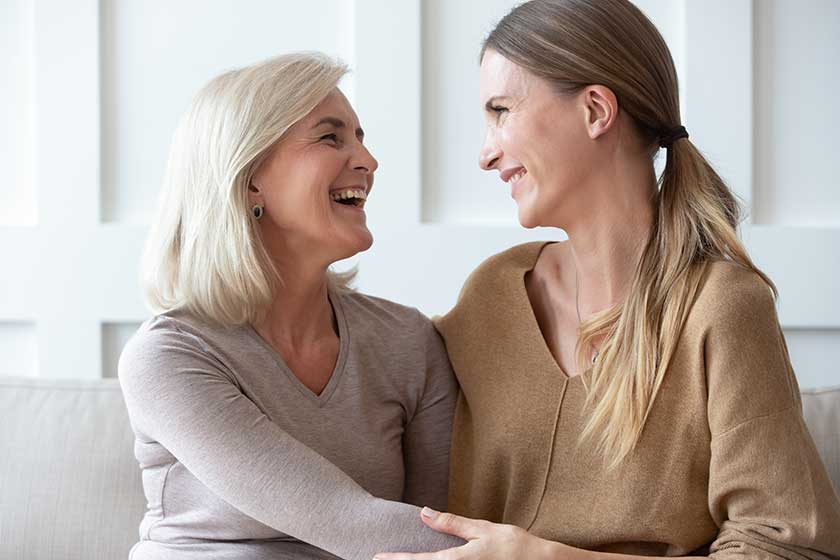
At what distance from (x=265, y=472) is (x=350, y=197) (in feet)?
1.55

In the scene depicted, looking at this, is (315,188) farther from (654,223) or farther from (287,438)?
(654,223)

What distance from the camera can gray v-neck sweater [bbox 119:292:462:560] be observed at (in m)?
1.28

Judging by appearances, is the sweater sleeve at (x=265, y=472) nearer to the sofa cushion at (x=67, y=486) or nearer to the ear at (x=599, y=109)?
the sofa cushion at (x=67, y=486)

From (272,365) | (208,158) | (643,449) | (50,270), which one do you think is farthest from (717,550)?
(50,270)

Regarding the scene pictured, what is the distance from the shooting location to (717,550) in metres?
1.31

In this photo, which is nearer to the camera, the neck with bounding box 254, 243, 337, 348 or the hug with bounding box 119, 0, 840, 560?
the hug with bounding box 119, 0, 840, 560

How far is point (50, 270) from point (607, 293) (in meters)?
1.11

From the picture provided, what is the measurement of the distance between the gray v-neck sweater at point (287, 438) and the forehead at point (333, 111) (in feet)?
0.97

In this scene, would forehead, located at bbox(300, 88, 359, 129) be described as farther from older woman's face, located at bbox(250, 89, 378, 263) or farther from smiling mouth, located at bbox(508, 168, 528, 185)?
smiling mouth, located at bbox(508, 168, 528, 185)

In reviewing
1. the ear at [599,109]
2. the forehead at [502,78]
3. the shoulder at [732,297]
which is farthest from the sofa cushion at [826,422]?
the forehead at [502,78]

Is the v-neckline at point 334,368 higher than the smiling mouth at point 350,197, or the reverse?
the smiling mouth at point 350,197

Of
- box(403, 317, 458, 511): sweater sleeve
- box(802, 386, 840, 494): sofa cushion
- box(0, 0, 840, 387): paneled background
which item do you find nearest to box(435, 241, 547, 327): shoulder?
box(403, 317, 458, 511): sweater sleeve

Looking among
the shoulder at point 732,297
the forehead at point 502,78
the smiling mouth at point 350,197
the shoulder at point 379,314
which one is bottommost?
the shoulder at point 379,314

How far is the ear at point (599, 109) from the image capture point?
54.8 inches
